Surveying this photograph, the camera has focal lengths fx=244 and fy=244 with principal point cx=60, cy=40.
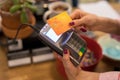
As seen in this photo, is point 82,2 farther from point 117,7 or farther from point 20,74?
point 20,74

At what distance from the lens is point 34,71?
890 millimetres

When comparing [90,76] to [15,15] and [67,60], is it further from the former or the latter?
[15,15]

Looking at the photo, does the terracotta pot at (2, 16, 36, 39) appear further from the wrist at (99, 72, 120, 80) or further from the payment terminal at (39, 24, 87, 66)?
the wrist at (99, 72, 120, 80)

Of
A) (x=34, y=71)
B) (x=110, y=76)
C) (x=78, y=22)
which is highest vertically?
(x=78, y=22)

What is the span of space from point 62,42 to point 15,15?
0.23 m

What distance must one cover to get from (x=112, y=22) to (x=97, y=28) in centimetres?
7

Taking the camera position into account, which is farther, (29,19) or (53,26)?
(29,19)

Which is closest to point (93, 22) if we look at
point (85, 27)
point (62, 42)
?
point (85, 27)

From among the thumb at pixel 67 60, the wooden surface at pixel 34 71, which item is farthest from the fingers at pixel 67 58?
the wooden surface at pixel 34 71

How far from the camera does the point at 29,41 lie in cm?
91

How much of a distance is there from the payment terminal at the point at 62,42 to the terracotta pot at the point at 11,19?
0.18 meters

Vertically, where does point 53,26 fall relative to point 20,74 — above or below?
above

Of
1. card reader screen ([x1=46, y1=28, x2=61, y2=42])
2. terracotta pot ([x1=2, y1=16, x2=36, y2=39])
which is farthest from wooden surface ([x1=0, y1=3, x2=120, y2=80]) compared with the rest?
card reader screen ([x1=46, y1=28, x2=61, y2=42])

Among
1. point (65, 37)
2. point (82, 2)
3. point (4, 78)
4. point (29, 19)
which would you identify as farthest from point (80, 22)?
point (82, 2)
